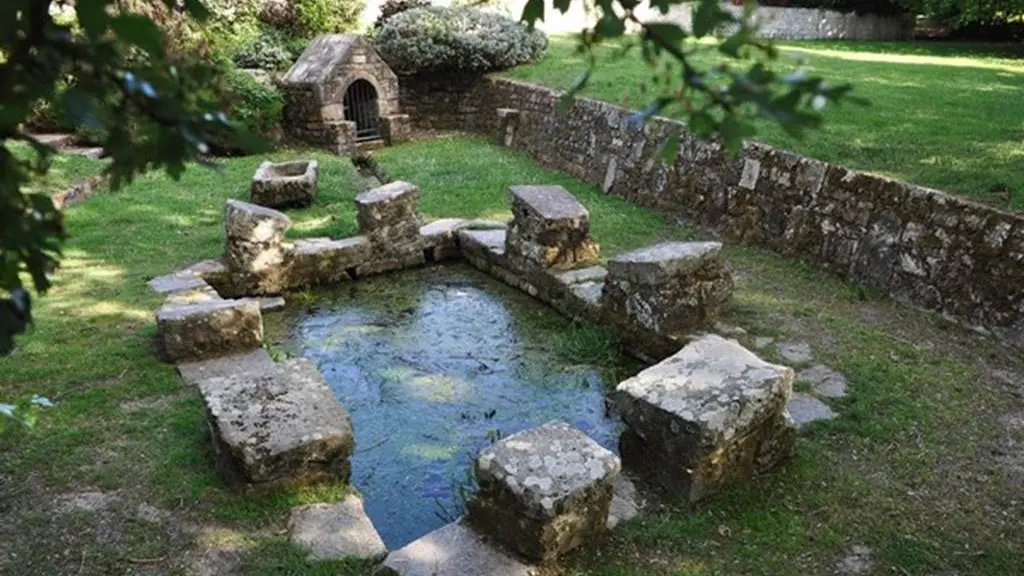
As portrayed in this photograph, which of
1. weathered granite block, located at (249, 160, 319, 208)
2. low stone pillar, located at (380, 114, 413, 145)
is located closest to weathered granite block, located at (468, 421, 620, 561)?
weathered granite block, located at (249, 160, 319, 208)

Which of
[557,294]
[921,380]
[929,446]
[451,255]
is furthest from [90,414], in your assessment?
[921,380]

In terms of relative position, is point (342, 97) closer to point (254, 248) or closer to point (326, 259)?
point (326, 259)

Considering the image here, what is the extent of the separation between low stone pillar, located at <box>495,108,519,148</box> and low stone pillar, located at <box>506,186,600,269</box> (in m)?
6.06

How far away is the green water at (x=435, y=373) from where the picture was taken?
15.9 ft

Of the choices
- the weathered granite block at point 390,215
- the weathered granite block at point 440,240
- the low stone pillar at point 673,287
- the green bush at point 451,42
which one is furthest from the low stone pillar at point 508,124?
the low stone pillar at point 673,287

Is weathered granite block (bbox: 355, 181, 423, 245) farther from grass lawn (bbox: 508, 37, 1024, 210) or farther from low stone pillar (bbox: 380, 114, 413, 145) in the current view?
low stone pillar (bbox: 380, 114, 413, 145)

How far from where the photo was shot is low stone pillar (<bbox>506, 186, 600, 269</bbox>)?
7.55 m

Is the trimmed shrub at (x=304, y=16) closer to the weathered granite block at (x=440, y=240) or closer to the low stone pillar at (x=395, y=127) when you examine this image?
the low stone pillar at (x=395, y=127)

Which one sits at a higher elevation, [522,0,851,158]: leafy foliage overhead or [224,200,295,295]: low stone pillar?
[522,0,851,158]: leafy foliage overhead

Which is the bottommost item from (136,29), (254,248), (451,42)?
(254,248)

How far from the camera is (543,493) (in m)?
3.70

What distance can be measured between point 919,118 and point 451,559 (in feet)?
26.8

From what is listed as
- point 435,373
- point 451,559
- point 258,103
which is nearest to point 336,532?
point 451,559

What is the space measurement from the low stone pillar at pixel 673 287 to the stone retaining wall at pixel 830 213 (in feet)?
2.53
